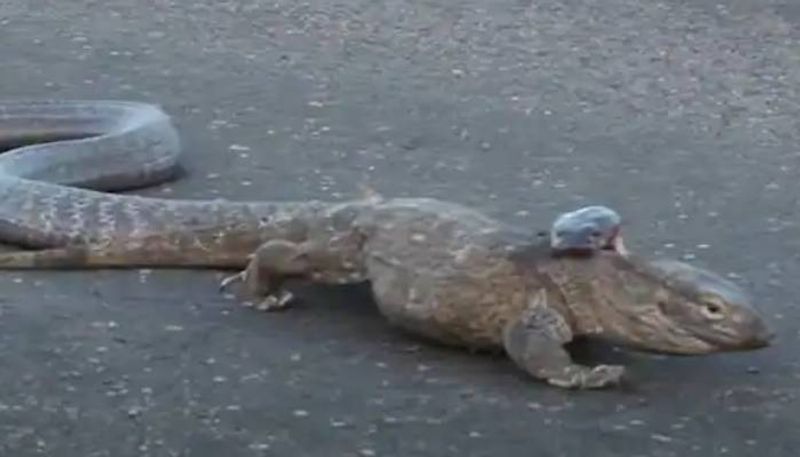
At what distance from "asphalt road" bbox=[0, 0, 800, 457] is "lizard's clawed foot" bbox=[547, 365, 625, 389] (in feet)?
0.11

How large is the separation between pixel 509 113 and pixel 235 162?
1.07m

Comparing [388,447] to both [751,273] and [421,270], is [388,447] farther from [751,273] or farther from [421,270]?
[751,273]

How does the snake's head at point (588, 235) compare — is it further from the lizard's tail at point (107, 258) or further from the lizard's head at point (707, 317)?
the lizard's tail at point (107, 258)

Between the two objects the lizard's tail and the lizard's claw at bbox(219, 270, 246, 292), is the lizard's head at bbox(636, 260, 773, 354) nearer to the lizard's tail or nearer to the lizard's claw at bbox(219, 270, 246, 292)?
the lizard's claw at bbox(219, 270, 246, 292)

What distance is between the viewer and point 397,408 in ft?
12.6

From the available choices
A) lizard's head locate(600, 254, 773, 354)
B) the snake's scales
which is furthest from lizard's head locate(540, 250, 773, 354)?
the snake's scales

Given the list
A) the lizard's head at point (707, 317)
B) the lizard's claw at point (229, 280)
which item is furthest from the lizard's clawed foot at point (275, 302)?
the lizard's head at point (707, 317)

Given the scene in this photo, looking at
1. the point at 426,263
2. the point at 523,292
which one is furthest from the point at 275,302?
the point at 523,292

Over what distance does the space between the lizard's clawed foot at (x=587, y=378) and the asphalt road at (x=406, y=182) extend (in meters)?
0.03

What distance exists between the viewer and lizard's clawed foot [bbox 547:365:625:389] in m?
3.87

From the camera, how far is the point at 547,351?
3.91 m

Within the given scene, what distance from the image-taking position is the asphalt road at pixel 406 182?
375cm

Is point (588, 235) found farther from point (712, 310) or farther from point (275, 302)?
point (275, 302)

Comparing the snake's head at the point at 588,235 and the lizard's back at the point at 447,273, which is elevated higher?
the snake's head at the point at 588,235
